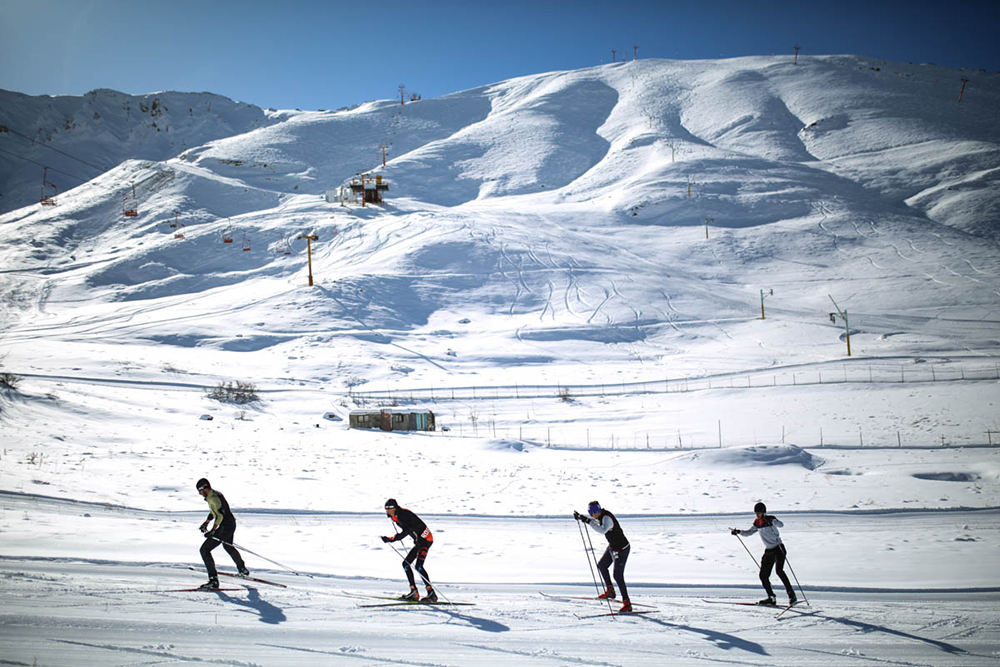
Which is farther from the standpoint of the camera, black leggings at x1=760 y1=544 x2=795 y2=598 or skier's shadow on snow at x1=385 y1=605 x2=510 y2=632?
black leggings at x1=760 y1=544 x2=795 y2=598

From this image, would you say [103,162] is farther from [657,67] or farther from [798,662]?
[798,662]

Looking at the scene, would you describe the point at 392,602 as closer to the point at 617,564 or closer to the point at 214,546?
the point at 214,546

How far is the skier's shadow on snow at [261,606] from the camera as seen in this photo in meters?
8.89

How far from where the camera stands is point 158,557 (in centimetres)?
1167

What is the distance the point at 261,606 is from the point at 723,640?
A: 21.6 ft

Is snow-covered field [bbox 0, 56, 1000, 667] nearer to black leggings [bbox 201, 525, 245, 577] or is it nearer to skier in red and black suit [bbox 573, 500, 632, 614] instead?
skier in red and black suit [bbox 573, 500, 632, 614]

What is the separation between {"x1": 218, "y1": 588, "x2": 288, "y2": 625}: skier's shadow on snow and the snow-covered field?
0.06 meters

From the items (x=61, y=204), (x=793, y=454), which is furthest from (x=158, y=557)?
(x=61, y=204)

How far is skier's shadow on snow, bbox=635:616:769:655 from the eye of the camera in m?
8.27

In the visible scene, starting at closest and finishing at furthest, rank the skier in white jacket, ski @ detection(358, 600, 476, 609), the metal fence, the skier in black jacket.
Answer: ski @ detection(358, 600, 476, 609), the skier in white jacket, the skier in black jacket, the metal fence

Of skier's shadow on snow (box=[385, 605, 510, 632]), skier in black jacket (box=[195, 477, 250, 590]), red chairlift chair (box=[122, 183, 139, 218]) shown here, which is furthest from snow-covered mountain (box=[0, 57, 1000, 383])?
skier's shadow on snow (box=[385, 605, 510, 632])

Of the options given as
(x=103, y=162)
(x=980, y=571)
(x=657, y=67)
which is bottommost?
(x=980, y=571)

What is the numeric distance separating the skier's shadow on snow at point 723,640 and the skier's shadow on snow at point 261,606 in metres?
5.31

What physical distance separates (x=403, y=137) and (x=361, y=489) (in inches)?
4413
